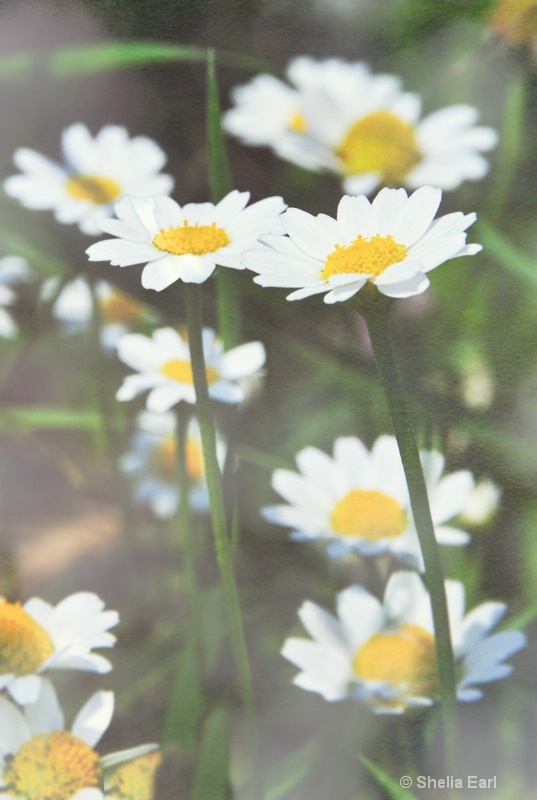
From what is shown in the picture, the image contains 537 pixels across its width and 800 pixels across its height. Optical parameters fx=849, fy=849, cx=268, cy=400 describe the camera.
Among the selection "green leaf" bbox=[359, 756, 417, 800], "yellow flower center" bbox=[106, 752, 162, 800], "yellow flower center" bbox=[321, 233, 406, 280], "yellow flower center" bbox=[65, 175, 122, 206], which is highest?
"yellow flower center" bbox=[65, 175, 122, 206]

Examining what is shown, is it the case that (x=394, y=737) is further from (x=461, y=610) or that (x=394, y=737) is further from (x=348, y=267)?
(x=348, y=267)

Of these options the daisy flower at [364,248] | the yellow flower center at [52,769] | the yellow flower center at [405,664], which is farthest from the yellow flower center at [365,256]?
the yellow flower center at [52,769]

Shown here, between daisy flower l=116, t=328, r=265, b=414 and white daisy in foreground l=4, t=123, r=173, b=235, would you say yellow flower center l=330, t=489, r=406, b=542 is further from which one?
white daisy in foreground l=4, t=123, r=173, b=235

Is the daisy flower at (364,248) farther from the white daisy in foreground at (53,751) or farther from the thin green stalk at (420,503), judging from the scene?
the white daisy in foreground at (53,751)

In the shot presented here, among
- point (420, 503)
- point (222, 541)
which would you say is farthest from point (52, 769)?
point (420, 503)

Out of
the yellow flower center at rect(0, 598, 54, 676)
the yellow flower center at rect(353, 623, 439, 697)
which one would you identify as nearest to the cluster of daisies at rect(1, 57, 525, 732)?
the yellow flower center at rect(353, 623, 439, 697)

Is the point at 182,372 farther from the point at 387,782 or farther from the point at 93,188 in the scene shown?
the point at 387,782
